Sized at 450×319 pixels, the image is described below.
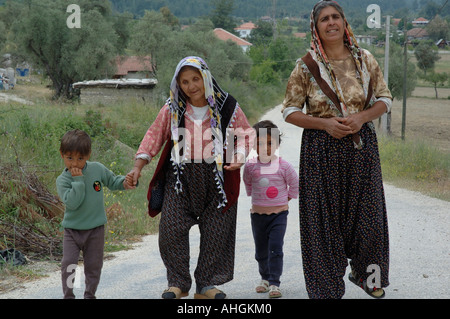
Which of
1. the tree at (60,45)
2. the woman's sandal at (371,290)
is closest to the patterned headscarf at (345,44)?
the woman's sandal at (371,290)

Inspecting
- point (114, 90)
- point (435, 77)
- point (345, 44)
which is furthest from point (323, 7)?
point (435, 77)

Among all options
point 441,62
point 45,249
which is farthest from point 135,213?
point 441,62

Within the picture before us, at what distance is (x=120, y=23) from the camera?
5675 cm

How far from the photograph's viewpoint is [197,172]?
455cm

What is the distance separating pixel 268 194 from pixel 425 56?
62307mm

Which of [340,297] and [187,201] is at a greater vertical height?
[187,201]

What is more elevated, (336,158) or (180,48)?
(180,48)

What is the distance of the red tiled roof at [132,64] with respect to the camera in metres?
46.5

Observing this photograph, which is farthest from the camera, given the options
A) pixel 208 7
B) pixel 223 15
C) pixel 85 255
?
pixel 208 7

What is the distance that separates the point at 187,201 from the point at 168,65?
30.1m

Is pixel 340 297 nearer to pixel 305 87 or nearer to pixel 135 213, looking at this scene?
pixel 305 87

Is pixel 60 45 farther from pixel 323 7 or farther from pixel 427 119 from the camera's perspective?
pixel 323 7

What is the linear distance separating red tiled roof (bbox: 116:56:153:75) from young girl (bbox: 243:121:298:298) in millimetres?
41814

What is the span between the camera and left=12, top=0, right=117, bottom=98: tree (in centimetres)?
3775
